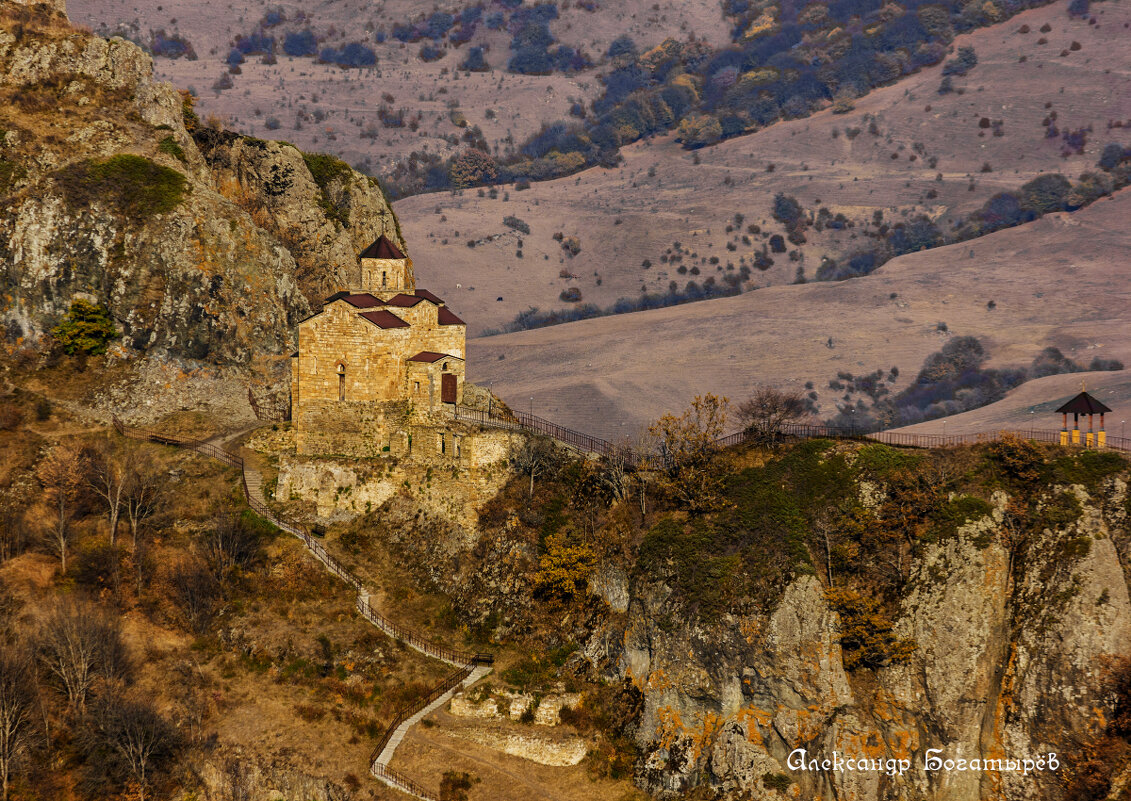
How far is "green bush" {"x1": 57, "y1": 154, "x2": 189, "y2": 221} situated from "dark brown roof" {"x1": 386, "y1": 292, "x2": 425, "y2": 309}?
20.6 m

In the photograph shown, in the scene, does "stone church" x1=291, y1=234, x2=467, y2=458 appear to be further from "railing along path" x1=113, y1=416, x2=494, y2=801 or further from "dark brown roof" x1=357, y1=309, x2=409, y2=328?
"railing along path" x1=113, y1=416, x2=494, y2=801

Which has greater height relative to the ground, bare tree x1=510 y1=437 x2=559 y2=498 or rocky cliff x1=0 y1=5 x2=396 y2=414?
rocky cliff x1=0 y1=5 x2=396 y2=414

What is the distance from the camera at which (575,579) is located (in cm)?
5822

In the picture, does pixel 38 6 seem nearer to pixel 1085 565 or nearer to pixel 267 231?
pixel 267 231

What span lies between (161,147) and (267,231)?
387 inches

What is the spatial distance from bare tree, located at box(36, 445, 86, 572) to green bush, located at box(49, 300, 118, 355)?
10.8 metres

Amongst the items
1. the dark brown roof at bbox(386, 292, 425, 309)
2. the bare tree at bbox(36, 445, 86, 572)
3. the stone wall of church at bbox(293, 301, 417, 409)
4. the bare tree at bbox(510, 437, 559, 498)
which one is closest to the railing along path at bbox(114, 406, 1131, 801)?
the bare tree at bbox(510, 437, 559, 498)

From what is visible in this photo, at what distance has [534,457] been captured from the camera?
203ft

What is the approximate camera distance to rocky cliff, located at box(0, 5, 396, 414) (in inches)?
2958

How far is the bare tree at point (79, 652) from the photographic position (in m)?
51.9

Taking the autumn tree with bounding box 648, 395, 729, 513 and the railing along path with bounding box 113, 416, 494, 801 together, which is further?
the autumn tree with bounding box 648, 395, 729, 513

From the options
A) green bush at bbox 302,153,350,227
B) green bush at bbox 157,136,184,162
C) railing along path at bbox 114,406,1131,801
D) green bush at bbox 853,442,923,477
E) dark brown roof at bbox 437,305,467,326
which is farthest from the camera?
green bush at bbox 302,153,350,227

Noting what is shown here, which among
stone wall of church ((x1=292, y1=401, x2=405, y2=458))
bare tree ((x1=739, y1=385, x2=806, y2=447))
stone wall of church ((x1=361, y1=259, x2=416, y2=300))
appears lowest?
stone wall of church ((x1=292, y1=401, x2=405, y2=458))

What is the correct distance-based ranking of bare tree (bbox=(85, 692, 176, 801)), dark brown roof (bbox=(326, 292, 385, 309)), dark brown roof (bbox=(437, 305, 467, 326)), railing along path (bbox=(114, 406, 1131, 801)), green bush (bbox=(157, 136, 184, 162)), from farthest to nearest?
1. green bush (bbox=(157, 136, 184, 162))
2. dark brown roof (bbox=(437, 305, 467, 326))
3. dark brown roof (bbox=(326, 292, 385, 309))
4. railing along path (bbox=(114, 406, 1131, 801))
5. bare tree (bbox=(85, 692, 176, 801))
